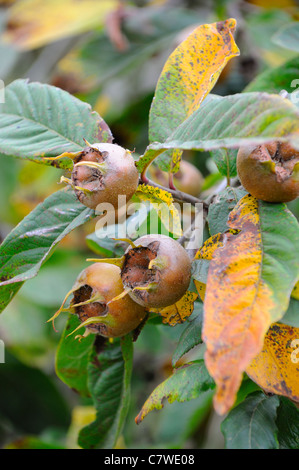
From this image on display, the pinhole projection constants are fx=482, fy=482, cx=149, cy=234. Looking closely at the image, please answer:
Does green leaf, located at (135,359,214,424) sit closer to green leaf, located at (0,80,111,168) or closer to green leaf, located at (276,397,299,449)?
green leaf, located at (276,397,299,449)

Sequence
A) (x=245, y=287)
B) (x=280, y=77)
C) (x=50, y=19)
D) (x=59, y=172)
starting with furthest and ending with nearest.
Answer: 1. (x=59, y=172)
2. (x=50, y=19)
3. (x=280, y=77)
4. (x=245, y=287)

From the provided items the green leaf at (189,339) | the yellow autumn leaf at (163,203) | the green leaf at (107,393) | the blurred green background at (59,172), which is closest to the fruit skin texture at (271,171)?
the yellow autumn leaf at (163,203)

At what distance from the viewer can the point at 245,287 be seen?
0.75 metres

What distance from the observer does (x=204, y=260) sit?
0.89 meters

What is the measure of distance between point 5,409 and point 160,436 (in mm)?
853

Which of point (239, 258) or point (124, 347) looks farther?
point (124, 347)

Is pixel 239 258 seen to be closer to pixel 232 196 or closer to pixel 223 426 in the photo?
pixel 232 196

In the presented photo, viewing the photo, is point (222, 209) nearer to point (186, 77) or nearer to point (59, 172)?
point (186, 77)

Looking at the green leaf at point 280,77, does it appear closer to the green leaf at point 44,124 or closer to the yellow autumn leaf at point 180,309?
the green leaf at point 44,124

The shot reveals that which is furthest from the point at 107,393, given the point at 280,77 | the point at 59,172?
the point at 59,172

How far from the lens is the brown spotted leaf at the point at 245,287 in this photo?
657mm

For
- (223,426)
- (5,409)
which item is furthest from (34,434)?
(223,426)

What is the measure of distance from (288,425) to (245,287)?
1.39ft

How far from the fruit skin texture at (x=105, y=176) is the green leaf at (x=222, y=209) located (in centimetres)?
19
